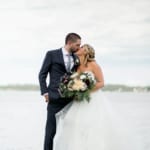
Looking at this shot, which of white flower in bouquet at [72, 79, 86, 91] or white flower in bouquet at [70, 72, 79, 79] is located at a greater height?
white flower in bouquet at [70, 72, 79, 79]

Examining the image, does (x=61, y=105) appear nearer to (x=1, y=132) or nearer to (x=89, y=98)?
(x=89, y=98)

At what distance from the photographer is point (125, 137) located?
18.6 feet

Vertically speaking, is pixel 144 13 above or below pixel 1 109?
above

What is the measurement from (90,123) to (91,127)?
3cm

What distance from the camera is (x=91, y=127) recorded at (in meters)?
5.58

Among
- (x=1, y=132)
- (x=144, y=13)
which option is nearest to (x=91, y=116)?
(x=1, y=132)

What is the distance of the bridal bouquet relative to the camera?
548cm

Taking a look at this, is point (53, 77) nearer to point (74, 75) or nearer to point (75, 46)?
point (74, 75)

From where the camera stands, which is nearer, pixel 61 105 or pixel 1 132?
pixel 61 105

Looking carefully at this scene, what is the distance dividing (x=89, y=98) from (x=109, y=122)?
25cm

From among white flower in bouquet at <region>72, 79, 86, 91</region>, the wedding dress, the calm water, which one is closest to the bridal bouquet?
white flower in bouquet at <region>72, 79, 86, 91</region>

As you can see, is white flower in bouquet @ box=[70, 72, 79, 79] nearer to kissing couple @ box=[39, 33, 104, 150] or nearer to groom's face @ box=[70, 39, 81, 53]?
kissing couple @ box=[39, 33, 104, 150]

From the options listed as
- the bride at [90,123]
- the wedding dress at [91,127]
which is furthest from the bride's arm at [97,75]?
the wedding dress at [91,127]

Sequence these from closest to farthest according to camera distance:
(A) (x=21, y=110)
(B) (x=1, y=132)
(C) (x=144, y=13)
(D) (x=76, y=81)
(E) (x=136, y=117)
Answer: (D) (x=76, y=81) < (B) (x=1, y=132) < (E) (x=136, y=117) < (A) (x=21, y=110) < (C) (x=144, y=13)
